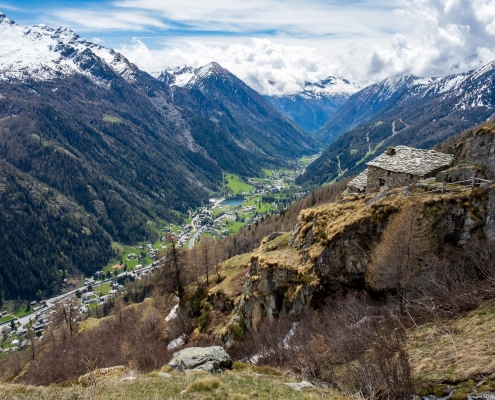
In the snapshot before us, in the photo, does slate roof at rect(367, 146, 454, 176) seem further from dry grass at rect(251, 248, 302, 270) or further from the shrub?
the shrub

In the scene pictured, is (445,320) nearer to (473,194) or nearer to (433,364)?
(433,364)

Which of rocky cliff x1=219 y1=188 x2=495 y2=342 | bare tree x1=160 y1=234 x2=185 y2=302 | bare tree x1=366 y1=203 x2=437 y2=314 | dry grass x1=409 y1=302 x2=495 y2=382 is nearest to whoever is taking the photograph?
dry grass x1=409 y1=302 x2=495 y2=382

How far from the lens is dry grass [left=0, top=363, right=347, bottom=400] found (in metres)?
20.3

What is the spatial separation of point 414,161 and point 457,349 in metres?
27.8

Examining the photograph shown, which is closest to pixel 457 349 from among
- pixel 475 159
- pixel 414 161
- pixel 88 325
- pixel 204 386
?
pixel 204 386

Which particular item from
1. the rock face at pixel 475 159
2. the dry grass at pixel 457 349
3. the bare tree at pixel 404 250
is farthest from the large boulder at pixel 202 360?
the rock face at pixel 475 159

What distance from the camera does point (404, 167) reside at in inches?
1709

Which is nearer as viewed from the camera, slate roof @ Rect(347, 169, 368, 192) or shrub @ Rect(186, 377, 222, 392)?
Answer: shrub @ Rect(186, 377, 222, 392)

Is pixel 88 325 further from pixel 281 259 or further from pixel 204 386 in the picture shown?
pixel 204 386

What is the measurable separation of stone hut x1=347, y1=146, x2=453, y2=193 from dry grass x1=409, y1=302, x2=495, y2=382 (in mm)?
20756

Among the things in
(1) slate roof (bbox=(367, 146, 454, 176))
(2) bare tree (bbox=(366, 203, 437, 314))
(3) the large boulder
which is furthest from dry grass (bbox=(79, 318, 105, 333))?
(1) slate roof (bbox=(367, 146, 454, 176))

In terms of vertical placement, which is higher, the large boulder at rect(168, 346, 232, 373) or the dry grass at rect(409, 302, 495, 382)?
the dry grass at rect(409, 302, 495, 382)

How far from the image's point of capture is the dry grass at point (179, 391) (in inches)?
800

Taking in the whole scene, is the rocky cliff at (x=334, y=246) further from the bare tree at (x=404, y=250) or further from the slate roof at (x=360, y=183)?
the slate roof at (x=360, y=183)
